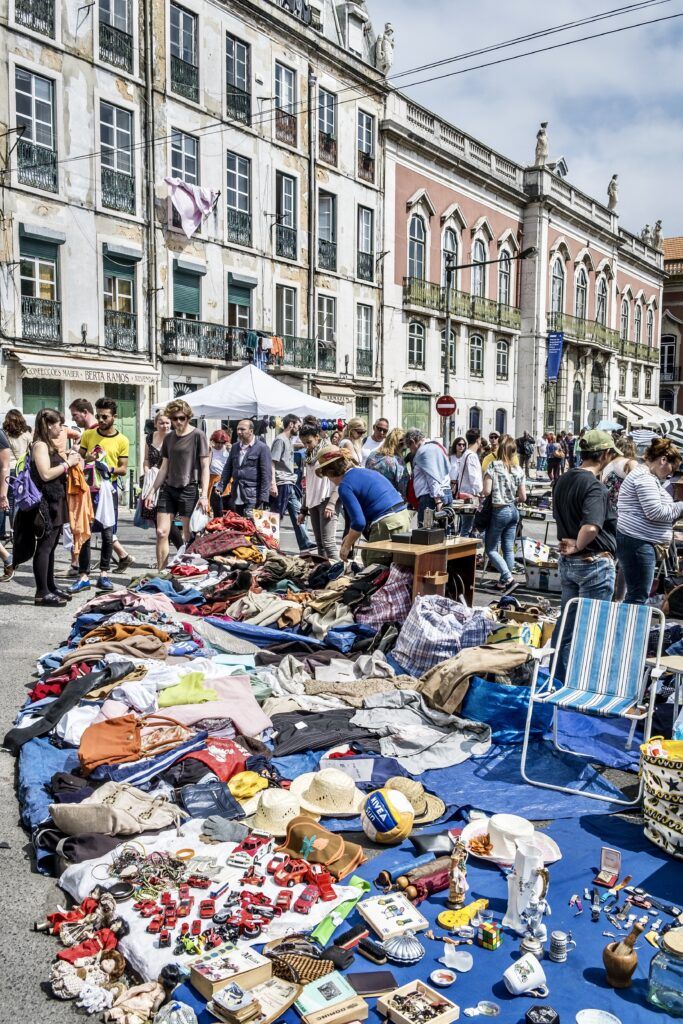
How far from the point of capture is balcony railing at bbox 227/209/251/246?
2322 centimetres

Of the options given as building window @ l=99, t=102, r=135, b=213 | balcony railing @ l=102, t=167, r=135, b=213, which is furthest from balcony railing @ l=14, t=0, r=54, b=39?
balcony railing @ l=102, t=167, r=135, b=213

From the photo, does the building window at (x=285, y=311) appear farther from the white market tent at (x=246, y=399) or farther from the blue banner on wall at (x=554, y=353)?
the blue banner on wall at (x=554, y=353)

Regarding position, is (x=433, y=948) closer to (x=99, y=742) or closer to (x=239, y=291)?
(x=99, y=742)

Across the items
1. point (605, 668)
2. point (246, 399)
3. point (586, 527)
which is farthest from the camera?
point (246, 399)

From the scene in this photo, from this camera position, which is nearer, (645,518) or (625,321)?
(645,518)

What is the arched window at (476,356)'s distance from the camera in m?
33.8

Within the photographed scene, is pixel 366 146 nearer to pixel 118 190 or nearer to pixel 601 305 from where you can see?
pixel 118 190

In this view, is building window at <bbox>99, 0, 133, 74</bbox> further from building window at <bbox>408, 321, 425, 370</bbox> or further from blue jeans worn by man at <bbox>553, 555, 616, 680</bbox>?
blue jeans worn by man at <bbox>553, 555, 616, 680</bbox>

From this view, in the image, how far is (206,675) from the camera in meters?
5.71

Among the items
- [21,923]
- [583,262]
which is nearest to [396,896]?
[21,923]

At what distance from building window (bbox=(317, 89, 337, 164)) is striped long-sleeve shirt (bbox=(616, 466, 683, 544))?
22563 mm

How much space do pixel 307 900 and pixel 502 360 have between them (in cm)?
3454

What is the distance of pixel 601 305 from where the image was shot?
4581cm

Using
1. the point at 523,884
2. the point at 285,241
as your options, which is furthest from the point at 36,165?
the point at 523,884
